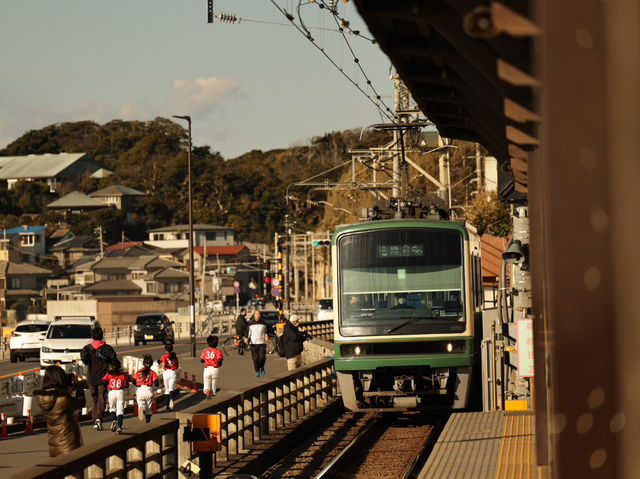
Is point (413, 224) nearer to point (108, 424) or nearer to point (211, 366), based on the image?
point (211, 366)

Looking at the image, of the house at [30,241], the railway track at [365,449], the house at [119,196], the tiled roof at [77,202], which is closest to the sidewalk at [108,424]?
the railway track at [365,449]

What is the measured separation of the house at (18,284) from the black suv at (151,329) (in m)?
64.0

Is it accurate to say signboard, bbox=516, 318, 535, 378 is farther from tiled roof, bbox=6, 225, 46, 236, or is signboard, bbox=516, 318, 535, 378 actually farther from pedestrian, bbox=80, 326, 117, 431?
tiled roof, bbox=6, 225, 46, 236

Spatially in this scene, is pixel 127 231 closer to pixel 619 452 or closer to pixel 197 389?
pixel 197 389

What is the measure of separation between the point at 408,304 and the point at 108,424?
6.32 meters

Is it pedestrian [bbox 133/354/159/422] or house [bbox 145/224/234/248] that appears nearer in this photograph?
pedestrian [bbox 133/354/159/422]

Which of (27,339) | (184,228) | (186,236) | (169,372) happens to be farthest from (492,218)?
(186,236)

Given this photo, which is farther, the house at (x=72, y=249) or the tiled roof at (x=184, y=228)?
the house at (x=72, y=249)

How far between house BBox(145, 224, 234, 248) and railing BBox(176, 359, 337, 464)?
4678 inches

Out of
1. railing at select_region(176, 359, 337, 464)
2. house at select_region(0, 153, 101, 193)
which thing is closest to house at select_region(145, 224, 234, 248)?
house at select_region(0, 153, 101, 193)

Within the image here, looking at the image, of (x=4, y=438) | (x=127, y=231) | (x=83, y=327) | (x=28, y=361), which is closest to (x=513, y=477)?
(x=4, y=438)

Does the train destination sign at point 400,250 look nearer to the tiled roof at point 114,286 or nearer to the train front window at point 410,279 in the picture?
the train front window at point 410,279

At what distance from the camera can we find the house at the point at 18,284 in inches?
4560

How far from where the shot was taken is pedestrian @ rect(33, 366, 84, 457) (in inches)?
420
